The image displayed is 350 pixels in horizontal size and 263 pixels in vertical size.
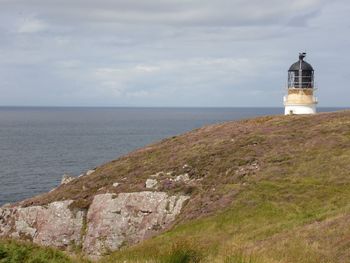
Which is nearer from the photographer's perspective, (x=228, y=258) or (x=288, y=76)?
(x=228, y=258)

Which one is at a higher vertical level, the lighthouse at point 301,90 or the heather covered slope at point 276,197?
the lighthouse at point 301,90

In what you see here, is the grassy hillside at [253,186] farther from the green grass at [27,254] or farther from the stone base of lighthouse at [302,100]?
the stone base of lighthouse at [302,100]

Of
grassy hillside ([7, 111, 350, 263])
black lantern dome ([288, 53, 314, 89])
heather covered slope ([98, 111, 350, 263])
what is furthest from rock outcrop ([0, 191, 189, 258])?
black lantern dome ([288, 53, 314, 89])

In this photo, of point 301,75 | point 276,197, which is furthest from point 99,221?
point 301,75

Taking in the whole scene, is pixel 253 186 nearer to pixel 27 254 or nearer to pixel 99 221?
pixel 99 221

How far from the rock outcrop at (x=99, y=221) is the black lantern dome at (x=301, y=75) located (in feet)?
96.5

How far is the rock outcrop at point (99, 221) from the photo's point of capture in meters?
33.6

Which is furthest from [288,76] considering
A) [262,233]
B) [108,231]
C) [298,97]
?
[262,233]

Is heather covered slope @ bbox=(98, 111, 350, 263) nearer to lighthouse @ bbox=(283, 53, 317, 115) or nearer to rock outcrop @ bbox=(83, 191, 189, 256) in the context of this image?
rock outcrop @ bbox=(83, 191, 189, 256)

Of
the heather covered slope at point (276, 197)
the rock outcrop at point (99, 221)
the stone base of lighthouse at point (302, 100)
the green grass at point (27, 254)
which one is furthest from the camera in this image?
the stone base of lighthouse at point (302, 100)

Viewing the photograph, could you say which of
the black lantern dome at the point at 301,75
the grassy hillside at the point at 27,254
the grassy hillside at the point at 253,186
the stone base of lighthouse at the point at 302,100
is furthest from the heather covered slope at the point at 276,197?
the black lantern dome at the point at 301,75

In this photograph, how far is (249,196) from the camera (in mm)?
31875

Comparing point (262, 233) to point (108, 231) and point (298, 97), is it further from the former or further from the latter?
point (298, 97)

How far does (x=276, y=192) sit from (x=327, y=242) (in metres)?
13.7
